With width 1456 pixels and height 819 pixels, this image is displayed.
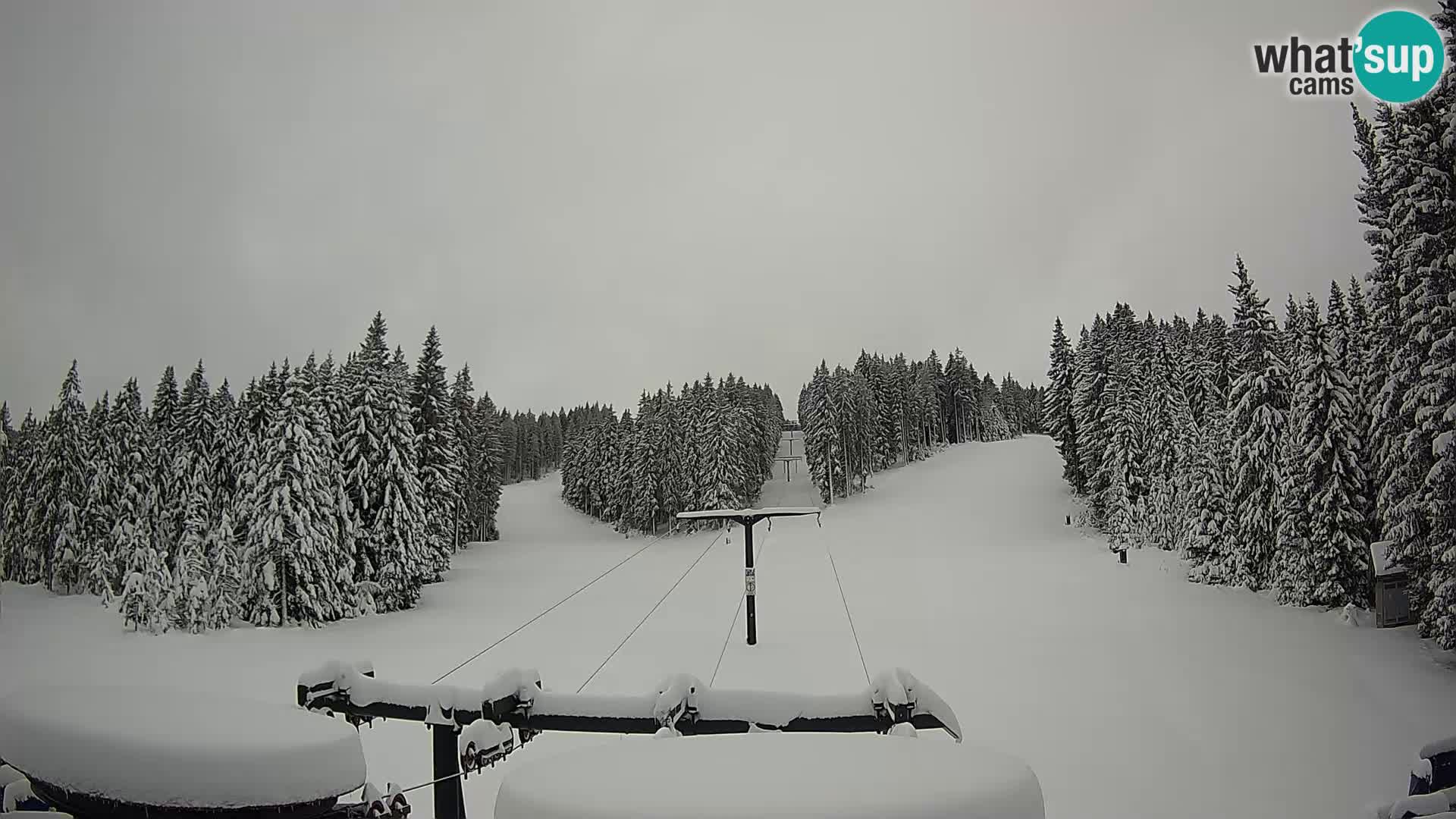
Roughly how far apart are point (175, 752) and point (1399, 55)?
14229 mm

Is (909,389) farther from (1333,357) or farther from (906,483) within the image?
(1333,357)

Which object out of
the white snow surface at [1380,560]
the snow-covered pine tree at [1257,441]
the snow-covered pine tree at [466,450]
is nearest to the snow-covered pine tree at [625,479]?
the snow-covered pine tree at [466,450]

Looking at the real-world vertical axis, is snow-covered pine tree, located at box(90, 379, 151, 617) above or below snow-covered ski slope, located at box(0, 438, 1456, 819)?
above

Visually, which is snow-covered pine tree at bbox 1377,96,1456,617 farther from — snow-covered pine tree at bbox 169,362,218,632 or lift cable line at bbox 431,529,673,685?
snow-covered pine tree at bbox 169,362,218,632

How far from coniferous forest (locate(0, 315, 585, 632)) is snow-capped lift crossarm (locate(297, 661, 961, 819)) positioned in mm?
11569

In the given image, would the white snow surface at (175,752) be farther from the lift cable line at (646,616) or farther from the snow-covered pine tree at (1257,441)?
the snow-covered pine tree at (1257,441)

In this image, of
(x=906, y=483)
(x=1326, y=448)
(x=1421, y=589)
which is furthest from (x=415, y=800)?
(x=906, y=483)

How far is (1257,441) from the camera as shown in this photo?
19.5 m

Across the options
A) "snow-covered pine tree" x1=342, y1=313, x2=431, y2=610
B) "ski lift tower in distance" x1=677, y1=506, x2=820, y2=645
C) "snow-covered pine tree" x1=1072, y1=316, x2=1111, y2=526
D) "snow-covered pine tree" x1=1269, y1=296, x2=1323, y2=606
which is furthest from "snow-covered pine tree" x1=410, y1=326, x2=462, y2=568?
"snow-covered pine tree" x1=1072, y1=316, x2=1111, y2=526

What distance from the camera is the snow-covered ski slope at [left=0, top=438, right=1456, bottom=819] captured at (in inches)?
376

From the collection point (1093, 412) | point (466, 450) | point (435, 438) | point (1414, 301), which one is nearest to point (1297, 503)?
point (1414, 301)

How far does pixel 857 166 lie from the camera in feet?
60.3

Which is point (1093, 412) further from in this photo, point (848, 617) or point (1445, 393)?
point (1445, 393)

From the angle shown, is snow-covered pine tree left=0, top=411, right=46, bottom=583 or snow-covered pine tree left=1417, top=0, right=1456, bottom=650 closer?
snow-covered pine tree left=0, top=411, right=46, bottom=583
